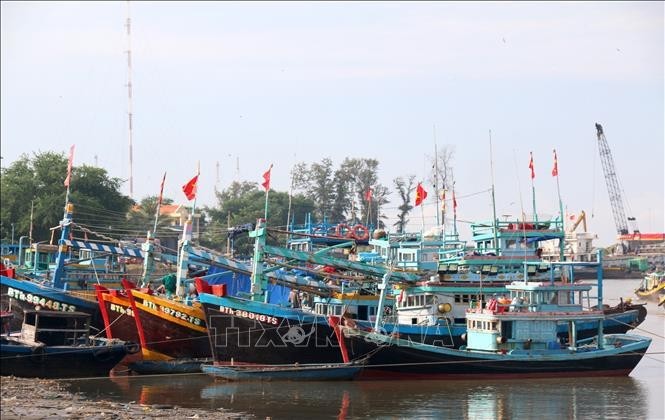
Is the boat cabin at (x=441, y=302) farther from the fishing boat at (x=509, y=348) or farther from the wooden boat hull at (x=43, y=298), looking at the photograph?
the wooden boat hull at (x=43, y=298)

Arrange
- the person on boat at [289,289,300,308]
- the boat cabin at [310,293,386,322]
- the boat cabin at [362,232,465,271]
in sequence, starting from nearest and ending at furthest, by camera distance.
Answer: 1. the boat cabin at [310,293,386,322]
2. the boat cabin at [362,232,465,271]
3. the person on boat at [289,289,300,308]

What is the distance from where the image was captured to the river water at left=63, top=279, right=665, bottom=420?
34656 mm

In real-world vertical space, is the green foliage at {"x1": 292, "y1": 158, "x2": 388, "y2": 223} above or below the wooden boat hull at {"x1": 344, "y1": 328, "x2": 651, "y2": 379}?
above

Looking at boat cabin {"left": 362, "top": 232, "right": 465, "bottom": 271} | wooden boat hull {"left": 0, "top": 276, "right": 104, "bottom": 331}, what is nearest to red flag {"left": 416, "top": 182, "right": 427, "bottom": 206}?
boat cabin {"left": 362, "top": 232, "right": 465, "bottom": 271}

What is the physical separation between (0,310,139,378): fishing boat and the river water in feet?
2.20

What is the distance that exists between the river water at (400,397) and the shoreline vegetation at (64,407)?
29.3 inches

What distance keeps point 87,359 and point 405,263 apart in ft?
52.4

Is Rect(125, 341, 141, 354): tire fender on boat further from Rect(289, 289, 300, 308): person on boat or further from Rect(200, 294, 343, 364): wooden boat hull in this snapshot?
Rect(289, 289, 300, 308): person on boat

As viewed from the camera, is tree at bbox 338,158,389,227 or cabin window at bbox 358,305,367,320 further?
tree at bbox 338,158,389,227

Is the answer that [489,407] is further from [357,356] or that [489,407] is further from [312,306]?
[312,306]

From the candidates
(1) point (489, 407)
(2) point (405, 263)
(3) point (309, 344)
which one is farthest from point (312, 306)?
(1) point (489, 407)

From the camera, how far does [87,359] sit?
3875 cm

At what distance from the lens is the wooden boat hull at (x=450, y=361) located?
133 feet

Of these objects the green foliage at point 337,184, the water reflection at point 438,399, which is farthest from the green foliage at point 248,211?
the water reflection at point 438,399
